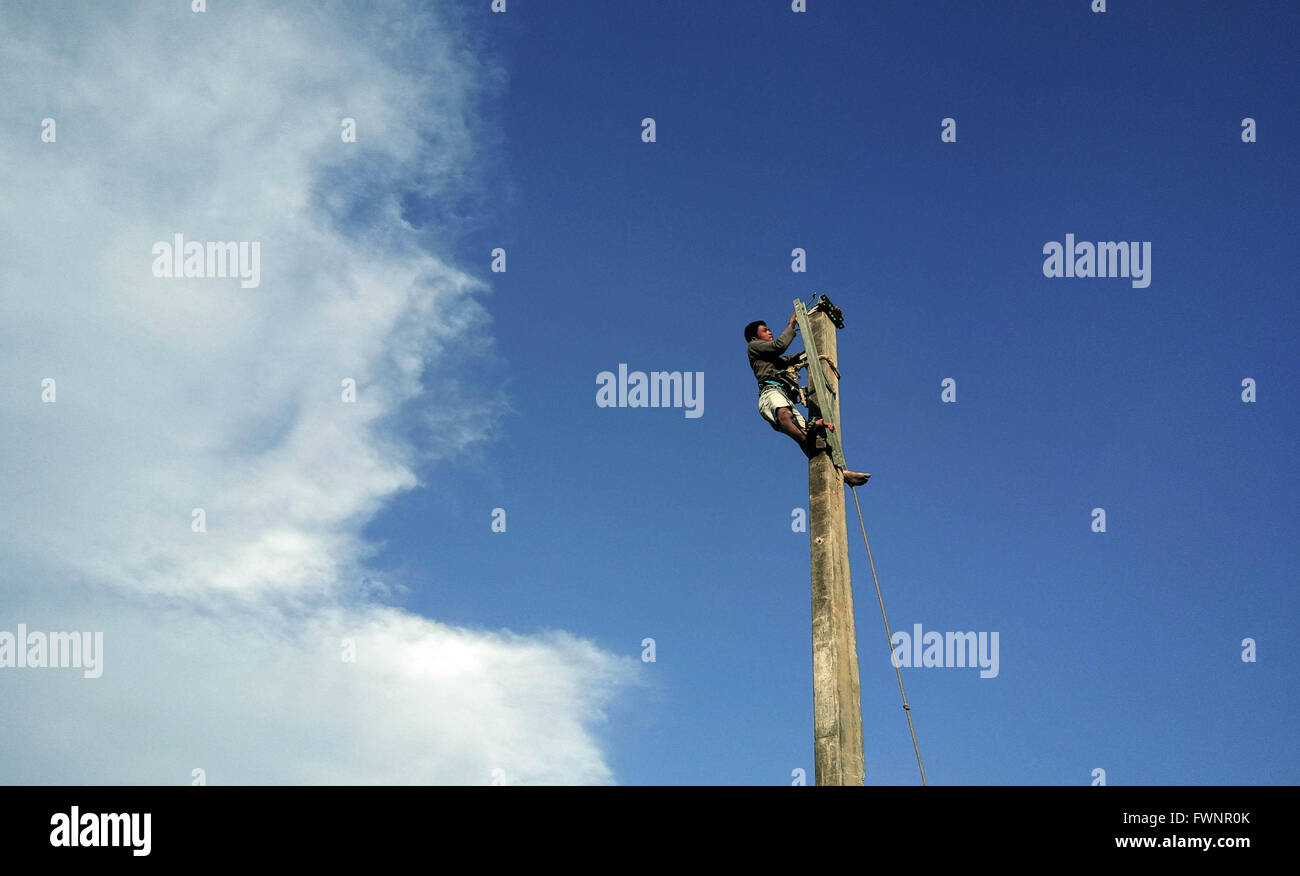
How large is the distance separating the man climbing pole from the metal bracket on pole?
108mm

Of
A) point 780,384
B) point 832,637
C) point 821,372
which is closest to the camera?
point 832,637

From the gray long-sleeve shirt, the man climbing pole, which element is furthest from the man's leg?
the gray long-sleeve shirt

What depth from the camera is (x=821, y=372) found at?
6.65 metres

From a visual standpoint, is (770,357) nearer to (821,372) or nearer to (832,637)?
(821,372)

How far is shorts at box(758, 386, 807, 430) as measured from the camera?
22.5ft

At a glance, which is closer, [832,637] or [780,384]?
[832,637]

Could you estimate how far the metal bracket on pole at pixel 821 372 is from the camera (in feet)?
20.8

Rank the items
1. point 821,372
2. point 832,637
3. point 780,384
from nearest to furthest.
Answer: point 832,637, point 821,372, point 780,384

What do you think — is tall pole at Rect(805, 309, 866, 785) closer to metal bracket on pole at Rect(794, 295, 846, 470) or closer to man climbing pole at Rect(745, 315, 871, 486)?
metal bracket on pole at Rect(794, 295, 846, 470)

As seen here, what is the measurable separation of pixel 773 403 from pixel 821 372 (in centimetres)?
52

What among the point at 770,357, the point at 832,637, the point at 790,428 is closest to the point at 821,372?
the point at 790,428

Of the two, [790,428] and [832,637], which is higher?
[790,428]

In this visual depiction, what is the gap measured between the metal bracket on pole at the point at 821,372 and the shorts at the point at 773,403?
0.29 m
